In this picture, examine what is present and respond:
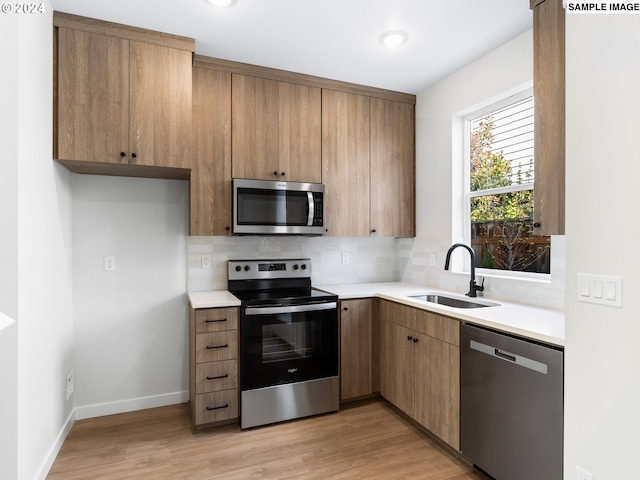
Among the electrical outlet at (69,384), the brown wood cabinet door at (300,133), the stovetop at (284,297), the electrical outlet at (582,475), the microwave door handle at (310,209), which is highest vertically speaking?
the brown wood cabinet door at (300,133)

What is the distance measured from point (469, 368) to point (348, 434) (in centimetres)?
95

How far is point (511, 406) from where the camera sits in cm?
184

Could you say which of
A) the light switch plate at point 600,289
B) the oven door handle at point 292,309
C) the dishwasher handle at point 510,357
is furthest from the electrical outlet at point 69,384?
the light switch plate at point 600,289

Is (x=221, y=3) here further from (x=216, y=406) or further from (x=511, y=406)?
(x=511, y=406)

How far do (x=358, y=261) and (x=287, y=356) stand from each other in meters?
1.25

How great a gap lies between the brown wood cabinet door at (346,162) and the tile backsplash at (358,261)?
303 millimetres

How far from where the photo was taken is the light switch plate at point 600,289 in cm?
135

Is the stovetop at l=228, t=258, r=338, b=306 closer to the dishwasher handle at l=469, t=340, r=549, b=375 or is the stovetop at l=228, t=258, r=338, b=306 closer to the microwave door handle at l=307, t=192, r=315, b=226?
the microwave door handle at l=307, t=192, r=315, b=226

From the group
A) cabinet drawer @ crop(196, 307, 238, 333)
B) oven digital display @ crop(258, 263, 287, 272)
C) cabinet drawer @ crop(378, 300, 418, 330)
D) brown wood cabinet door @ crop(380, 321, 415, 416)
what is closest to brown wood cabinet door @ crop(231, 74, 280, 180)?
oven digital display @ crop(258, 263, 287, 272)

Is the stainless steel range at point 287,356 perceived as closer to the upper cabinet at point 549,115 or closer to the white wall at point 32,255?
the white wall at point 32,255

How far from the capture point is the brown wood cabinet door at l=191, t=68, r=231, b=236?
9.03ft

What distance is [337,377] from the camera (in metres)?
2.83

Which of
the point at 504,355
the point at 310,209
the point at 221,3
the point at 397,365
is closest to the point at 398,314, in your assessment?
the point at 397,365

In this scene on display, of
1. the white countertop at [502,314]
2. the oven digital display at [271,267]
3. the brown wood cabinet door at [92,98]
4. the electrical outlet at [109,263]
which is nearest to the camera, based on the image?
the white countertop at [502,314]
